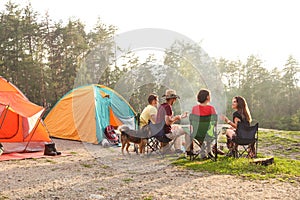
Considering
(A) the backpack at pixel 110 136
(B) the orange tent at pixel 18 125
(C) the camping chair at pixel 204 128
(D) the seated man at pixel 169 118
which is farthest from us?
(A) the backpack at pixel 110 136

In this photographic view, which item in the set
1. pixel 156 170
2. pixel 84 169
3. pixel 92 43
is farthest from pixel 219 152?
pixel 92 43

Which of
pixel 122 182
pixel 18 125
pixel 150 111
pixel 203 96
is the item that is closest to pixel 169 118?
pixel 150 111

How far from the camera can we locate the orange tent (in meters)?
6.17

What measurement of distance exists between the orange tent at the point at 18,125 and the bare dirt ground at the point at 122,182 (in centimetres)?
103

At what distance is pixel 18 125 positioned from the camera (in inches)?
262

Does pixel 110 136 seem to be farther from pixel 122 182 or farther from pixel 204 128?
pixel 122 182

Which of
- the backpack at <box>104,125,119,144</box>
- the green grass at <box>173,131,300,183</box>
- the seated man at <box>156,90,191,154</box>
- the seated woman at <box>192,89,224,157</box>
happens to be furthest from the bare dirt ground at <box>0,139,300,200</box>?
the backpack at <box>104,125,119,144</box>

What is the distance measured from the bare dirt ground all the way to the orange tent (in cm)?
103

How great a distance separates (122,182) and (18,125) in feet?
11.8

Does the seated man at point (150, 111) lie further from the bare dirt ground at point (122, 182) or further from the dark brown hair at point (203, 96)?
the dark brown hair at point (203, 96)

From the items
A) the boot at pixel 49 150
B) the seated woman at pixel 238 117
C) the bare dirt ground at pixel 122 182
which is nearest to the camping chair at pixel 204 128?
the seated woman at pixel 238 117

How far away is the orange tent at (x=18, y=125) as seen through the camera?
6.17m

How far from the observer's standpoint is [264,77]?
2448 centimetres

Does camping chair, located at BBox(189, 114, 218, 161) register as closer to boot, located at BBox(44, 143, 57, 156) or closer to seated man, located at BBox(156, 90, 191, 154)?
seated man, located at BBox(156, 90, 191, 154)
